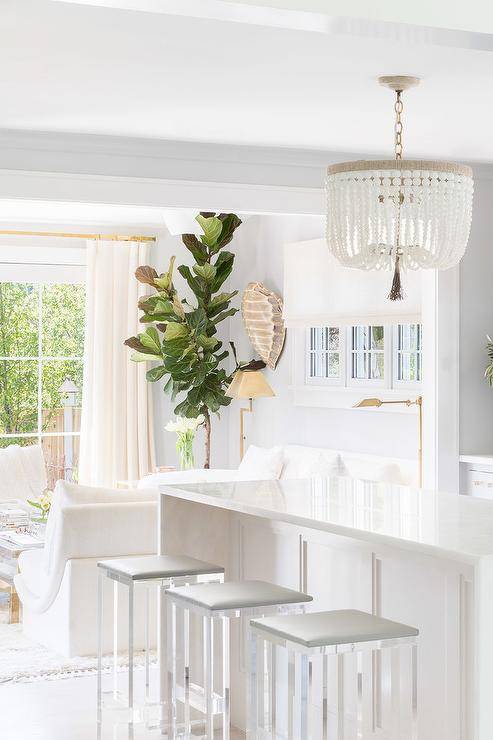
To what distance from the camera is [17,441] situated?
31.2 ft

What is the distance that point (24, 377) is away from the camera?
960 cm

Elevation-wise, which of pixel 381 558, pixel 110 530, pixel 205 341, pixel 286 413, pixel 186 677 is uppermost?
pixel 205 341

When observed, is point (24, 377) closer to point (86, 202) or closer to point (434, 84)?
point (86, 202)

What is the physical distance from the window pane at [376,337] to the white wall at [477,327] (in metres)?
1.33

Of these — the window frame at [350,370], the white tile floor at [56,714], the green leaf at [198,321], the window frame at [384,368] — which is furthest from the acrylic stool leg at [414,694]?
the green leaf at [198,321]

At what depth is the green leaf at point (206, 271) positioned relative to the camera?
9039mm

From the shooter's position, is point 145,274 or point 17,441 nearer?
point 145,274

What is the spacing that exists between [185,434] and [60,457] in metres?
1.21

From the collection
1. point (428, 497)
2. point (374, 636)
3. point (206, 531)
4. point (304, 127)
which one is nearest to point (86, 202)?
point (304, 127)

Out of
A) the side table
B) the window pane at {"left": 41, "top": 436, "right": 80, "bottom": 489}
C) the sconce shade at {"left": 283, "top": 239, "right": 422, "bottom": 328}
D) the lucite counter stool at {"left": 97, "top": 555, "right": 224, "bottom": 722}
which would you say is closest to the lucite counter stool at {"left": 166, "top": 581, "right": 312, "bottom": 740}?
the lucite counter stool at {"left": 97, "top": 555, "right": 224, "bottom": 722}

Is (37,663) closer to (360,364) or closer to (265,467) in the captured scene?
(265,467)

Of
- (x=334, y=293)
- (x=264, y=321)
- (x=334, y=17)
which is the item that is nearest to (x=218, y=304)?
(x=264, y=321)

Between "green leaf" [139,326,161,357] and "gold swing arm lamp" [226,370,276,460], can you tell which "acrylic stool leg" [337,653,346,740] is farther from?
"green leaf" [139,326,161,357]

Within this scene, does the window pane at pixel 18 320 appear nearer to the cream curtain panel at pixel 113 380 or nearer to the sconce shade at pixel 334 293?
the cream curtain panel at pixel 113 380
